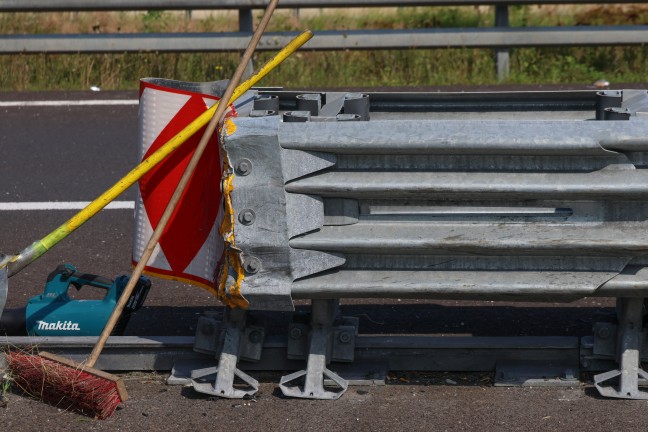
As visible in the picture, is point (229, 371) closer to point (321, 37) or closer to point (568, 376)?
point (568, 376)

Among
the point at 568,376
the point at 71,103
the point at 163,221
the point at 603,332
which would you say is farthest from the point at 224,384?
the point at 71,103

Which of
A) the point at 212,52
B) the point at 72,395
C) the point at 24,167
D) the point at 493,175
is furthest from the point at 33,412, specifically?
the point at 212,52

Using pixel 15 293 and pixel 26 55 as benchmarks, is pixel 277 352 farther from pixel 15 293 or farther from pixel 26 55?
pixel 26 55

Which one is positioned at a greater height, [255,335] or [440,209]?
[440,209]

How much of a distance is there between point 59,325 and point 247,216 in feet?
3.45

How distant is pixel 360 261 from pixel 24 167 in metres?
3.92

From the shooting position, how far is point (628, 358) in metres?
4.00

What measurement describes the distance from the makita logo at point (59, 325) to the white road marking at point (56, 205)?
6.59 ft

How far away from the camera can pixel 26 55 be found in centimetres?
948

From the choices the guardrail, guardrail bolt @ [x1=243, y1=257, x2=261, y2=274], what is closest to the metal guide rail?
guardrail bolt @ [x1=243, y1=257, x2=261, y2=274]

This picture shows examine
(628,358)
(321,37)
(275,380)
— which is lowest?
(275,380)

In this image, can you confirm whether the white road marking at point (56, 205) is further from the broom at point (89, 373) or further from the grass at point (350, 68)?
the grass at point (350, 68)

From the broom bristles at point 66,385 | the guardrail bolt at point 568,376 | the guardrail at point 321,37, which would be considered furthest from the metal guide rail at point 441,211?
the guardrail at point 321,37

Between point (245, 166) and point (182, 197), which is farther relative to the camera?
point (182, 197)
